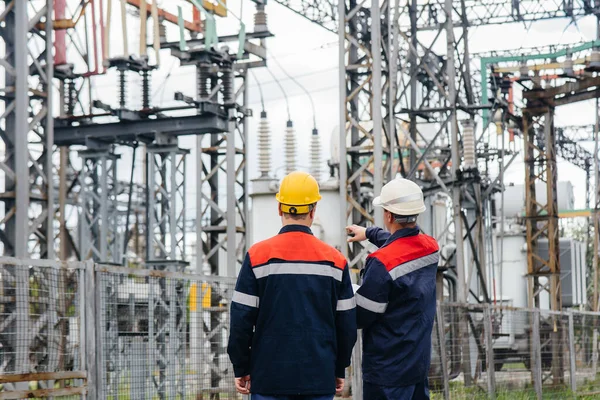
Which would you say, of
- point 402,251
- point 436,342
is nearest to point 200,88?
point 436,342

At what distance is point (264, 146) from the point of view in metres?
32.6

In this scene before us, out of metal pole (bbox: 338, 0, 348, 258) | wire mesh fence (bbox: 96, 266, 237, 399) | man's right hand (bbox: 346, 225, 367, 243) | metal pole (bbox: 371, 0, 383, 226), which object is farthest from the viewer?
metal pole (bbox: 338, 0, 348, 258)

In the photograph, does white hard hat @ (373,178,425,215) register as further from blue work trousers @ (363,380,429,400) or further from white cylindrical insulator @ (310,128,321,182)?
white cylindrical insulator @ (310,128,321,182)

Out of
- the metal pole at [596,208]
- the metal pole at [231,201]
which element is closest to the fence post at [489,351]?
the metal pole at [231,201]

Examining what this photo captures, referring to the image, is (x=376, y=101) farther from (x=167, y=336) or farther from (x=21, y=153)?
(x=167, y=336)

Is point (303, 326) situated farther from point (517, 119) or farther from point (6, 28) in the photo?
point (517, 119)

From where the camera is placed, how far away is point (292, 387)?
566 centimetres

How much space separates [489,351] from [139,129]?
330 inches

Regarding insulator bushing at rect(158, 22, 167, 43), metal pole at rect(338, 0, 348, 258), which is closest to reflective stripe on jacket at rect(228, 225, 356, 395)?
metal pole at rect(338, 0, 348, 258)

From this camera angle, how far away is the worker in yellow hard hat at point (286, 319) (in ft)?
18.6

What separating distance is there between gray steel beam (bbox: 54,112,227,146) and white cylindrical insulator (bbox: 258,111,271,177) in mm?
11246

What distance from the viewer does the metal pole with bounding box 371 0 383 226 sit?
56.0ft

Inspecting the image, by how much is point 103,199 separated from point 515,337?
325 inches

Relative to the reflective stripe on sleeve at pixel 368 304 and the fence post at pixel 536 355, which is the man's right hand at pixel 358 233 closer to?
the reflective stripe on sleeve at pixel 368 304
